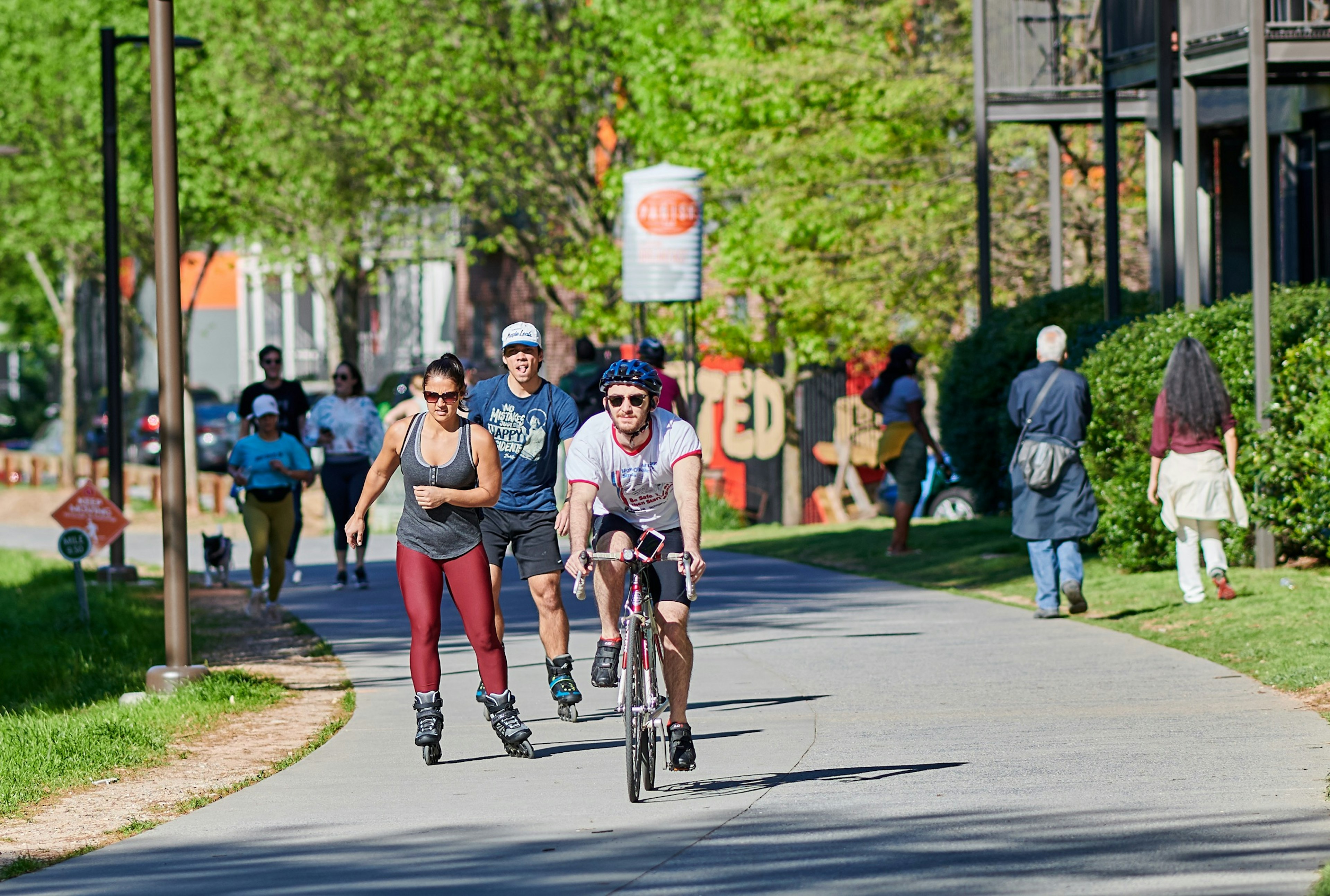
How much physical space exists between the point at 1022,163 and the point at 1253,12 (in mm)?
12912

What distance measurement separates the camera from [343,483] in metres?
15.5

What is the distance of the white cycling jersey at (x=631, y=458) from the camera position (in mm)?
7664

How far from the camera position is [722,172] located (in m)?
27.4

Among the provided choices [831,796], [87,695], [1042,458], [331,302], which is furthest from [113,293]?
[331,302]

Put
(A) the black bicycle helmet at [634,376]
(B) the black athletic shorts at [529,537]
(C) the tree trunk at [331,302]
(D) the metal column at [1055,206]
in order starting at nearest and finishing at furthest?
(A) the black bicycle helmet at [634,376]
(B) the black athletic shorts at [529,537]
(D) the metal column at [1055,206]
(C) the tree trunk at [331,302]

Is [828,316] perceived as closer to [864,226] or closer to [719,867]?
[864,226]

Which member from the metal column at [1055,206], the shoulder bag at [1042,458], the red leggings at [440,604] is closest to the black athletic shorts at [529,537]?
the red leggings at [440,604]

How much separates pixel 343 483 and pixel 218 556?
2.32m

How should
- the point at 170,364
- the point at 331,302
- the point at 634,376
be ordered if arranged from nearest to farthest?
the point at 634,376, the point at 170,364, the point at 331,302

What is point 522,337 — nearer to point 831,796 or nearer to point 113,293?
point 831,796

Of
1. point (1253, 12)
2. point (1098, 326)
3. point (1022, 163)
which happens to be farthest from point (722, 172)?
point (1253, 12)

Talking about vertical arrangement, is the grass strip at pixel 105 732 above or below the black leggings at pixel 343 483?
below

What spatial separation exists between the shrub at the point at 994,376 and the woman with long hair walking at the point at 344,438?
608 centimetres

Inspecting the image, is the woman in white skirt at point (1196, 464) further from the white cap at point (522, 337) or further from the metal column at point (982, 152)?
the metal column at point (982, 152)
